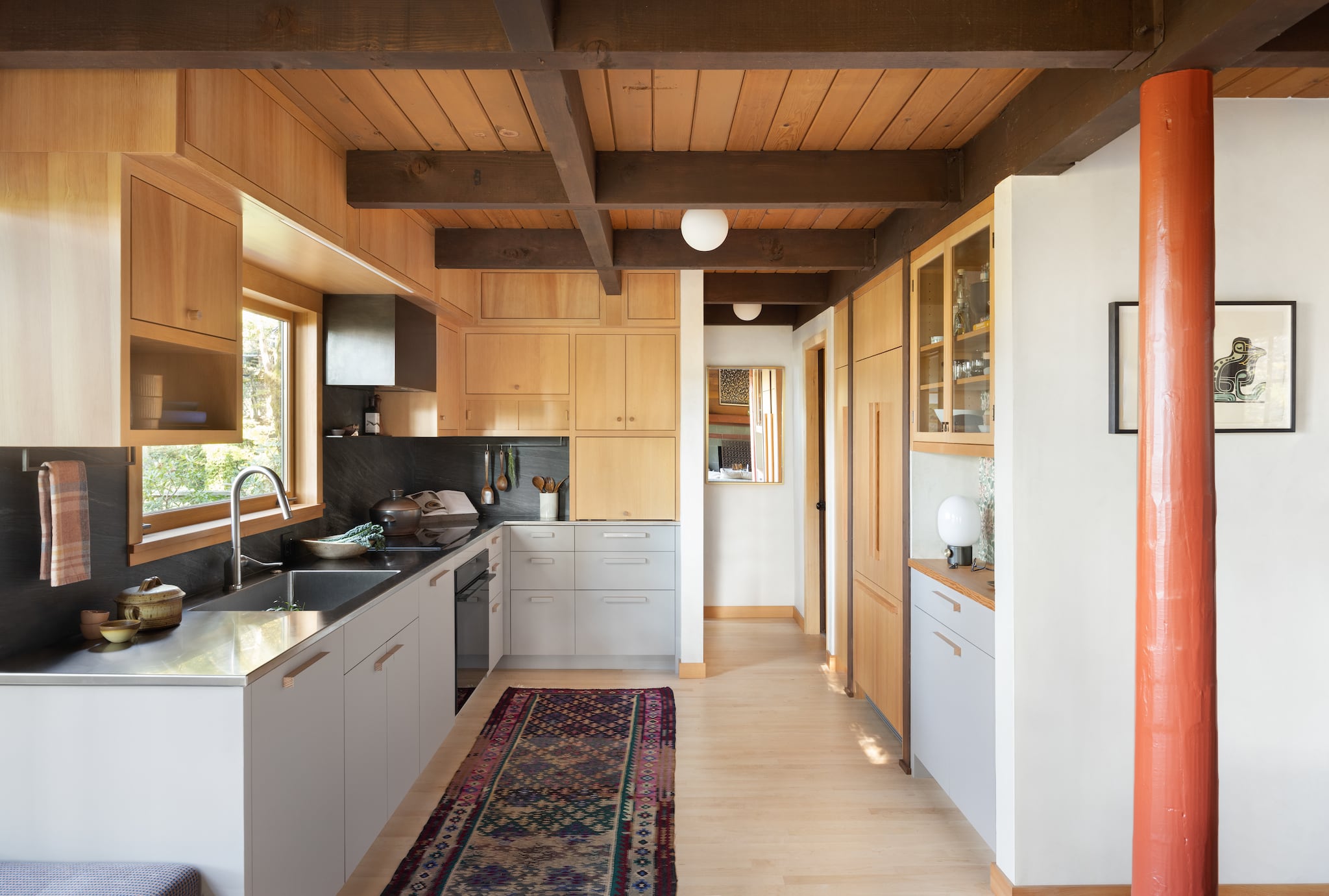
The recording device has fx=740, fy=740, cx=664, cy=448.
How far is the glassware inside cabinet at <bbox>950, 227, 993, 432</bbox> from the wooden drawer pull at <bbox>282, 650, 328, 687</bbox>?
212 centimetres

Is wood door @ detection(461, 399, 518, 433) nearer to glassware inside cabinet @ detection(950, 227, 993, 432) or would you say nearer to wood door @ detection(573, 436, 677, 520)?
wood door @ detection(573, 436, 677, 520)

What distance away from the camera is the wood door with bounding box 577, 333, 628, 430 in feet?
15.0

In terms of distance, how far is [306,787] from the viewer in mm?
1912

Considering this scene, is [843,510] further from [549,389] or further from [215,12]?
[215,12]

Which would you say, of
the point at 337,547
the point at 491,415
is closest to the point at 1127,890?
the point at 337,547

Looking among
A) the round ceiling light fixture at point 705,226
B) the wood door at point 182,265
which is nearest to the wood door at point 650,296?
the round ceiling light fixture at point 705,226

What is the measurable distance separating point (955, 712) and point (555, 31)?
2530 mm

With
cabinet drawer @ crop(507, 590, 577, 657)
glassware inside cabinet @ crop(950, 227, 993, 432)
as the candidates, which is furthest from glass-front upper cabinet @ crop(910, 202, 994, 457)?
cabinet drawer @ crop(507, 590, 577, 657)

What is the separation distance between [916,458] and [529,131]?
203 centimetres

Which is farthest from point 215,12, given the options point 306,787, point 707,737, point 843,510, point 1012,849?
point 843,510

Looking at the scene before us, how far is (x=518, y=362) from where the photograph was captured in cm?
458

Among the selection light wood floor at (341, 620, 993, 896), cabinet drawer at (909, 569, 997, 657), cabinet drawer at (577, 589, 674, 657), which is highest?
cabinet drawer at (909, 569, 997, 657)

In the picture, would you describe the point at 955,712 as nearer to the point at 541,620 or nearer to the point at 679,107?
the point at 679,107

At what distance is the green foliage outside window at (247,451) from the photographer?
2.54m
